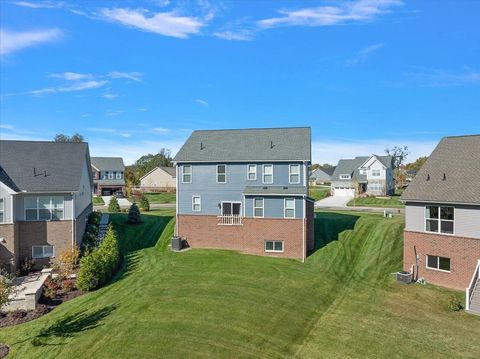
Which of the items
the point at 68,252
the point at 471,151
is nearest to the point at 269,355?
the point at 68,252

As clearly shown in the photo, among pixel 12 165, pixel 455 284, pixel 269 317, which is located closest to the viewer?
pixel 269 317

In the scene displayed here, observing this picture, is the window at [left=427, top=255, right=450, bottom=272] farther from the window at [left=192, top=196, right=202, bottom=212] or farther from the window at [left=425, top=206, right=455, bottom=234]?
the window at [left=192, top=196, right=202, bottom=212]

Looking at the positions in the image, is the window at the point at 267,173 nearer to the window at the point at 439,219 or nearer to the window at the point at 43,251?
the window at the point at 439,219

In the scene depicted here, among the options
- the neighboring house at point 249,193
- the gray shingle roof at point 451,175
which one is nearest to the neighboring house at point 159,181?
the neighboring house at point 249,193

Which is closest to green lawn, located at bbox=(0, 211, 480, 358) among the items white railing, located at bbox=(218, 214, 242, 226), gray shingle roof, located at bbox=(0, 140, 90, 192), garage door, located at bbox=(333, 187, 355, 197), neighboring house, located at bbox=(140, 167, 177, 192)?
white railing, located at bbox=(218, 214, 242, 226)

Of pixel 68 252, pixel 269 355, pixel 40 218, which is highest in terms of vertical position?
pixel 40 218

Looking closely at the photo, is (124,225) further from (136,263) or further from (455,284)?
(455,284)

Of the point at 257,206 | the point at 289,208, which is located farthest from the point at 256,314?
the point at 257,206

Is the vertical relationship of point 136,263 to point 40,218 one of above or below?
below
